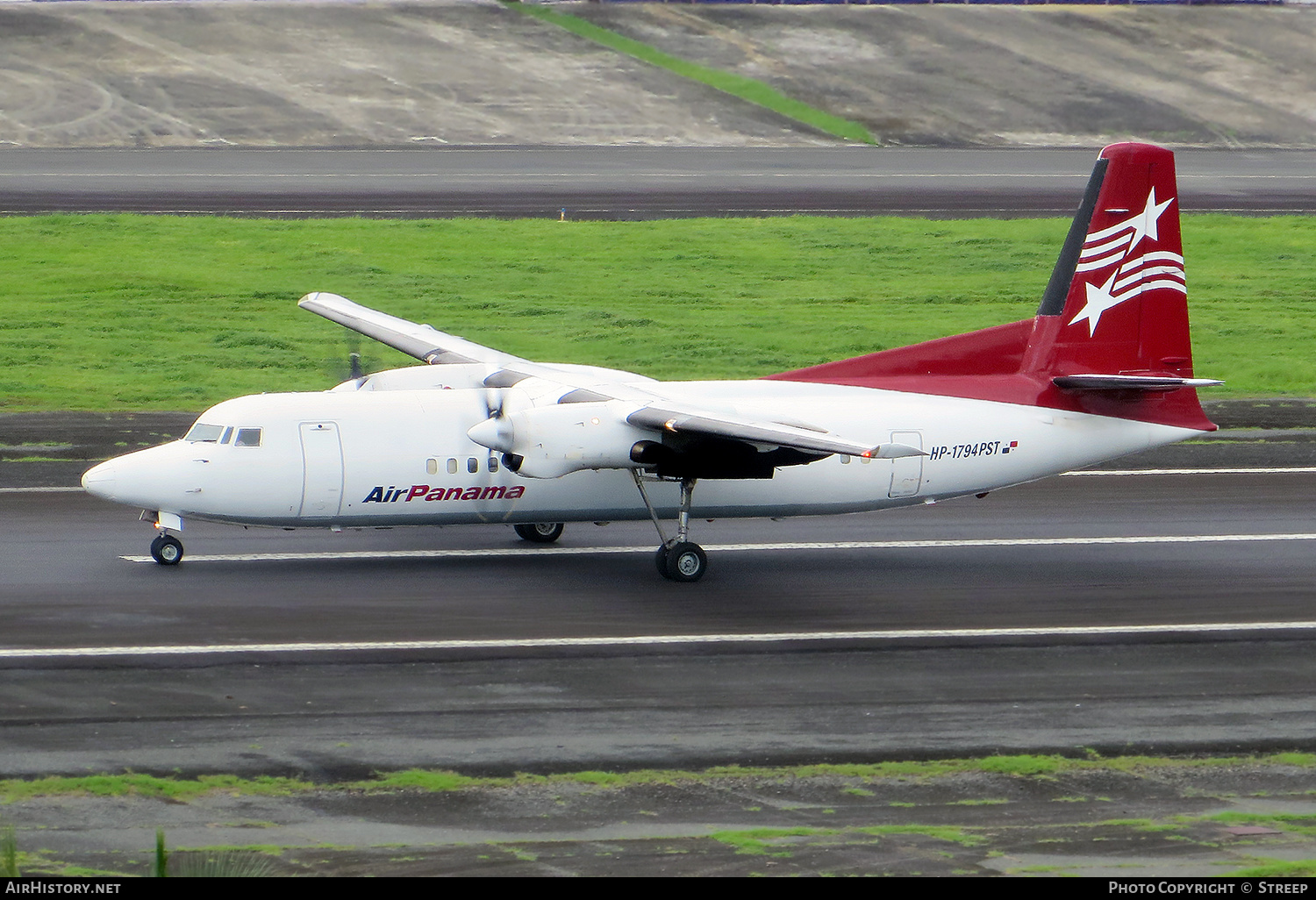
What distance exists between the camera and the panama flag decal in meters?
22.2

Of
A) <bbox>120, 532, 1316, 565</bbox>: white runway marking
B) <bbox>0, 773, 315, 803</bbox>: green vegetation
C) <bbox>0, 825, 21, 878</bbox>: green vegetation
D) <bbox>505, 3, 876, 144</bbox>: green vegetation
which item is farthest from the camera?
<bbox>505, 3, 876, 144</bbox>: green vegetation

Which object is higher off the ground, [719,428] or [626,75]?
[626,75]

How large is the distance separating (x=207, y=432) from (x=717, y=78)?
4813 cm

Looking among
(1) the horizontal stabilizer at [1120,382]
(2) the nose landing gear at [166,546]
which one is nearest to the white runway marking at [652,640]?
(2) the nose landing gear at [166,546]

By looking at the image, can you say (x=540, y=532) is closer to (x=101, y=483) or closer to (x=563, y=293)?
(x=101, y=483)

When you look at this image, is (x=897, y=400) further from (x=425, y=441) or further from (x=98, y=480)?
(x=98, y=480)

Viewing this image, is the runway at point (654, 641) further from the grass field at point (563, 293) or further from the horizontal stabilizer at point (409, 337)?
the grass field at point (563, 293)

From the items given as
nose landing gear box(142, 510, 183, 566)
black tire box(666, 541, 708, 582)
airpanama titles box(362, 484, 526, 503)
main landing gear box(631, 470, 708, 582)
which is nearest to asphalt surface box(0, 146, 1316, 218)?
nose landing gear box(142, 510, 183, 566)

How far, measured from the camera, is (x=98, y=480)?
65.7ft

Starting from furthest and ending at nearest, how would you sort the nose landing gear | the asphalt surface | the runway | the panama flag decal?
the asphalt surface
the panama flag decal
the nose landing gear
the runway

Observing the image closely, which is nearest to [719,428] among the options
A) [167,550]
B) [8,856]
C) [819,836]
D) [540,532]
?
[540,532]

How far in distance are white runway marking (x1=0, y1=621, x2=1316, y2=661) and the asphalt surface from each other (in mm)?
29030

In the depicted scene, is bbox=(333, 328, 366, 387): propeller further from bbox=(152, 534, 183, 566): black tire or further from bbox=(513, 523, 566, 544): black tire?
bbox=(152, 534, 183, 566): black tire

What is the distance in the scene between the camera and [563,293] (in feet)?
134
